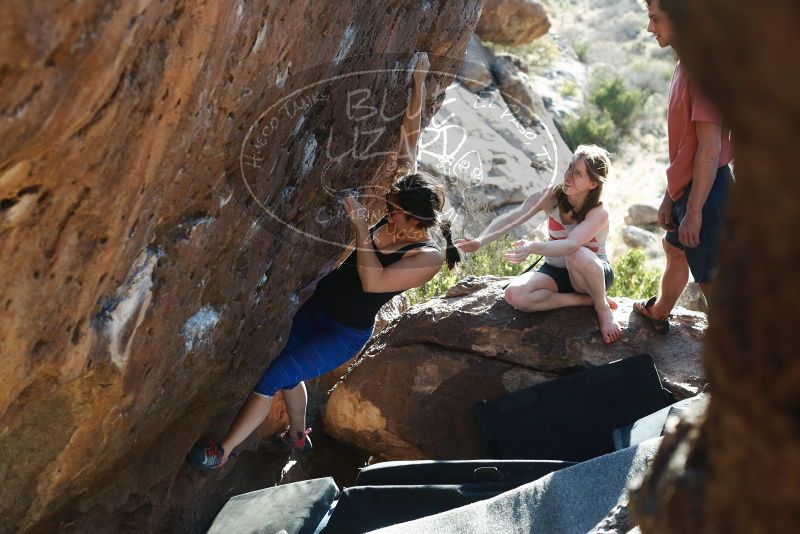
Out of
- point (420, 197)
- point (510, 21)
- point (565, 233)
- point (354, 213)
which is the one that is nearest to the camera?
point (420, 197)

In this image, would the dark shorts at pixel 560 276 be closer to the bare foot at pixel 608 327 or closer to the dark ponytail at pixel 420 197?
the bare foot at pixel 608 327

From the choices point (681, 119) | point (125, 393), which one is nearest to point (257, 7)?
point (125, 393)

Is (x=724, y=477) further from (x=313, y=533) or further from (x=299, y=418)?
(x=299, y=418)

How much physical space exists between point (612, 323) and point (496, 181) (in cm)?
593

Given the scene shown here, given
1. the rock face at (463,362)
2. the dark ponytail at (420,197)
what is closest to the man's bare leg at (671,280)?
the rock face at (463,362)

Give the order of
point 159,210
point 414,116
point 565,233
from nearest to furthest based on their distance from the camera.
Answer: point 159,210, point 414,116, point 565,233

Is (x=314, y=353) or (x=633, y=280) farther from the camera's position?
(x=633, y=280)

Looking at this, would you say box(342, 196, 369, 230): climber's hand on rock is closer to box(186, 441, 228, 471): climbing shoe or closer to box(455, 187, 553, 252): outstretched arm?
box(455, 187, 553, 252): outstretched arm

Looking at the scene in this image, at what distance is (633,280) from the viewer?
886 centimetres

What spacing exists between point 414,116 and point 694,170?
132 cm

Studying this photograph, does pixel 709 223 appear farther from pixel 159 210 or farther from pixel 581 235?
pixel 159 210

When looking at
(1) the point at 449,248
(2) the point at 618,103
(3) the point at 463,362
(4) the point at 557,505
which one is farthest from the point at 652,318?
(2) the point at 618,103

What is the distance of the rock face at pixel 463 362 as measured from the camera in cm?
482

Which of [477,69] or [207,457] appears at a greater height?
[477,69]
